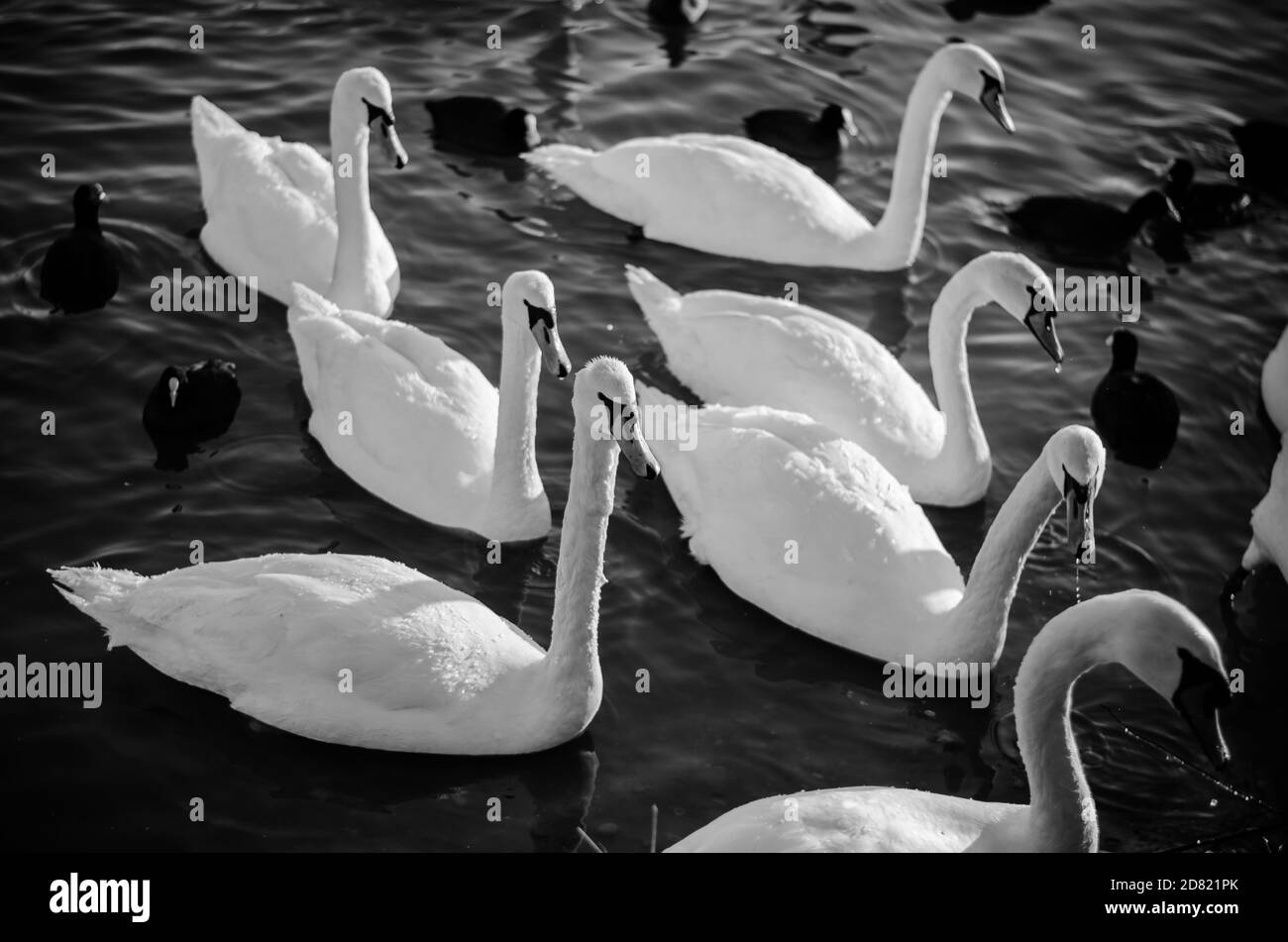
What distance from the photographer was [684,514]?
10195mm

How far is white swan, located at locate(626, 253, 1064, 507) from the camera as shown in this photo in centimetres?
1056

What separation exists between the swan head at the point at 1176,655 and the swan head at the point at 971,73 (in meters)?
6.97

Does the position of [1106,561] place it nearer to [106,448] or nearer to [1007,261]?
[1007,261]

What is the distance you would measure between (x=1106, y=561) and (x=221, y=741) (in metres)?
5.51

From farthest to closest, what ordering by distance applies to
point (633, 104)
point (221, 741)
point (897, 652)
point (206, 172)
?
point (633, 104), point (206, 172), point (897, 652), point (221, 741)

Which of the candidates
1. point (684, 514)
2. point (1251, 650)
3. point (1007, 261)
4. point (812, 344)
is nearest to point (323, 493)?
point (684, 514)

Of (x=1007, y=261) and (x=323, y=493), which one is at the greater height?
(x=1007, y=261)

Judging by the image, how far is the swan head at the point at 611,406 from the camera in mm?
8148

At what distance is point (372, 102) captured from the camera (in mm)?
11562

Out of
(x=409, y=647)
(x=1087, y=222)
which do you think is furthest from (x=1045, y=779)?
(x=1087, y=222)

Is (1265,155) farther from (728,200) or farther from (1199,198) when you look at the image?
(728,200)

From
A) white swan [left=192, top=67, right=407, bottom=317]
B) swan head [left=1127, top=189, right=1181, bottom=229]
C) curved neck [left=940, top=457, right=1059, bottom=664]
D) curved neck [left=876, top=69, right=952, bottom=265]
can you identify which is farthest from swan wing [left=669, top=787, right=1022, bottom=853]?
swan head [left=1127, top=189, right=1181, bottom=229]

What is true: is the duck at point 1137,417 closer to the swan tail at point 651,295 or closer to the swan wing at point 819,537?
the swan wing at point 819,537
